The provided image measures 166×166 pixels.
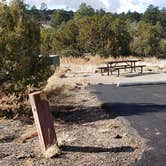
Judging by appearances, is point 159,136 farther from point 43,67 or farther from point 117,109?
point 43,67

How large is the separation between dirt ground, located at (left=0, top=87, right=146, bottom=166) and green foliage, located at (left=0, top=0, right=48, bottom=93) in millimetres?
1096

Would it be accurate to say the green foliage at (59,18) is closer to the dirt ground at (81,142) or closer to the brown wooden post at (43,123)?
the dirt ground at (81,142)

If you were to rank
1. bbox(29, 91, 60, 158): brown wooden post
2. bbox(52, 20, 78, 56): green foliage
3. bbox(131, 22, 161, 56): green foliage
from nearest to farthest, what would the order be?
bbox(29, 91, 60, 158): brown wooden post
bbox(52, 20, 78, 56): green foliage
bbox(131, 22, 161, 56): green foliage

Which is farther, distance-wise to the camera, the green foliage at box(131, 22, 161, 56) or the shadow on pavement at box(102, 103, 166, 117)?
the green foliage at box(131, 22, 161, 56)

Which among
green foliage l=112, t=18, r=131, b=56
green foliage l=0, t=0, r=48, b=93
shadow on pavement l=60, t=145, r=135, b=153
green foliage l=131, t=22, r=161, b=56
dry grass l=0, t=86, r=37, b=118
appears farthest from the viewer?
green foliage l=131, t=22, r=161, b=56

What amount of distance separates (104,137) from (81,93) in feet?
30.6

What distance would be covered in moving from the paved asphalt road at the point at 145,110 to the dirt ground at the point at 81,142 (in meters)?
0.23

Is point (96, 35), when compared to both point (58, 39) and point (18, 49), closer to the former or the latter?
point (58, 39)

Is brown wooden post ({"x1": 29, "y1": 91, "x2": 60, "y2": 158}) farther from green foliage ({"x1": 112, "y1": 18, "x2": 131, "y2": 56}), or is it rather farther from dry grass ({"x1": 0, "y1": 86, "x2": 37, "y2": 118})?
green foliage ({"x1": 112, "y1": 18, "x2": 131, "y2": 56})

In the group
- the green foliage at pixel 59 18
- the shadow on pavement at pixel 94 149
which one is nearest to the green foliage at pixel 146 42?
the green foliage at pixel 59 18

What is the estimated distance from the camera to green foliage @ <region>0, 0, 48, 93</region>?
46.7 feet

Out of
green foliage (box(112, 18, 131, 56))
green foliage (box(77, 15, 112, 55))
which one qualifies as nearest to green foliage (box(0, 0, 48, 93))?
green foliage (box(77, 15, 112, 55))

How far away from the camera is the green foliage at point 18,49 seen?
1423 centimetres

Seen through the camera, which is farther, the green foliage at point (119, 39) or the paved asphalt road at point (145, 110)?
the green foliage at point (119, 39)
